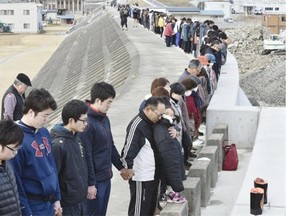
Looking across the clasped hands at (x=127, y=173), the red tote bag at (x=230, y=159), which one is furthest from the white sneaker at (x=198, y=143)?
the clasped hands at (x=127, y=173)

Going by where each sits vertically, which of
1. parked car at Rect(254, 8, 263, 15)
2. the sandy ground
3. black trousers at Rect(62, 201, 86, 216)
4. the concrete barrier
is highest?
black trousers at Rect(62, 201, 86, 216)

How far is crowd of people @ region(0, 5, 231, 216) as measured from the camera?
4613mm

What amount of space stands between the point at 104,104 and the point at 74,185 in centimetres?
86

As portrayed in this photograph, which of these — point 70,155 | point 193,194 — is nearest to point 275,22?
point 193,194

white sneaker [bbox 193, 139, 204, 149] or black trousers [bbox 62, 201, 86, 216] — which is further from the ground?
black trousers [bbox 62, 201, 86, 216]

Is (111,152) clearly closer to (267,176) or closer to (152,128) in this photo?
(152,128)

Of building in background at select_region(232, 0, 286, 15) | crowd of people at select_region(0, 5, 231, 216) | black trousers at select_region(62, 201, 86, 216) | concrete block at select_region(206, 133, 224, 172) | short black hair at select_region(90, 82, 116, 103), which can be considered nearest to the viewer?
crowd of people at select_region(0, 5, 231, 216)

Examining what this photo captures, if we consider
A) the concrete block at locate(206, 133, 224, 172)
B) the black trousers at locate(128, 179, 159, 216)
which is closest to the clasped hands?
the black trousers at locate(128, 179, 159, 216)

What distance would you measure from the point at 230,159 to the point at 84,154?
137 inches

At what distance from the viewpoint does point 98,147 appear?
5.75 metres

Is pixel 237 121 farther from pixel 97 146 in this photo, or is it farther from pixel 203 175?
pixel 97 146

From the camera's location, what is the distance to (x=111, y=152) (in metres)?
6.16

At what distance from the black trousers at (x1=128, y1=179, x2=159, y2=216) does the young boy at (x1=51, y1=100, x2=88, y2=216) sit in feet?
3.28

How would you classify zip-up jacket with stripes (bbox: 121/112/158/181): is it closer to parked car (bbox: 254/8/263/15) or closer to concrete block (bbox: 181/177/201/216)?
concrete block (bbox: 181/177/201/216)
